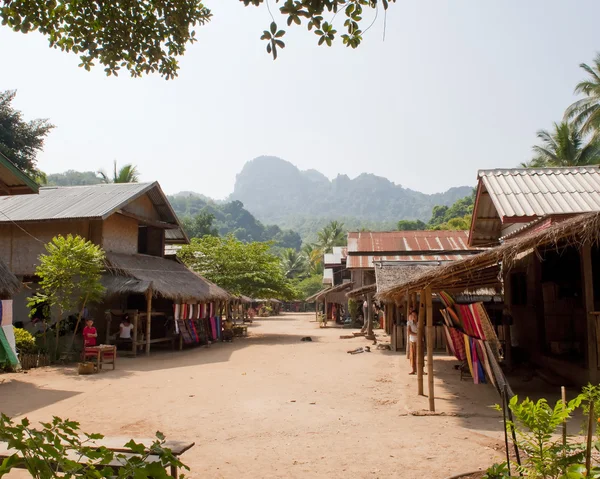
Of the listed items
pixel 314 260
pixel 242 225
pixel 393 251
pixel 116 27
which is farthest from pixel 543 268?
pixel 242 225

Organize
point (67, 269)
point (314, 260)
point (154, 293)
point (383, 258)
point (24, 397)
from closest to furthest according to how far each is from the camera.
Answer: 1. point (24, 397)
2. point (67, 269)
3. point (154, 293)
4. point (383, 258)
5. point (314, 260)

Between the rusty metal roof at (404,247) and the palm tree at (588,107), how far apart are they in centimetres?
833

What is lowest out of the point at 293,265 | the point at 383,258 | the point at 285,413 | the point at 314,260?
the point at 285,413

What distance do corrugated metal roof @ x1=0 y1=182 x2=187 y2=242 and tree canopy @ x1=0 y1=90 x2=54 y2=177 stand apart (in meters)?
6.53

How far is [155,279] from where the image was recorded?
16750 mm

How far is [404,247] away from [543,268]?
14.0m

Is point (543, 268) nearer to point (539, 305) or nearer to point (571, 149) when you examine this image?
point (539, 305)

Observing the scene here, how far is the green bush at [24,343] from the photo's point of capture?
13406 mm

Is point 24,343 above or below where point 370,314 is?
below

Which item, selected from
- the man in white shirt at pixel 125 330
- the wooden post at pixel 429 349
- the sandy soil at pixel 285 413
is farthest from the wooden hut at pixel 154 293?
the wooden post at pixel 429 349

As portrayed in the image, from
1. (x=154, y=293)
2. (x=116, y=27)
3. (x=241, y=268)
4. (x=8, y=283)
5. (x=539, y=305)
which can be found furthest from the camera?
(x=241, y=268)

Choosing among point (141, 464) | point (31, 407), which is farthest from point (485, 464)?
point (31, 407)

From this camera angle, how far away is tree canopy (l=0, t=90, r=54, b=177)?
24.6 meters

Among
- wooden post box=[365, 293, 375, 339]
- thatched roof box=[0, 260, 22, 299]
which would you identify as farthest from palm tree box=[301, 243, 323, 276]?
thatched roof box=[0, 260, 22, 299]
